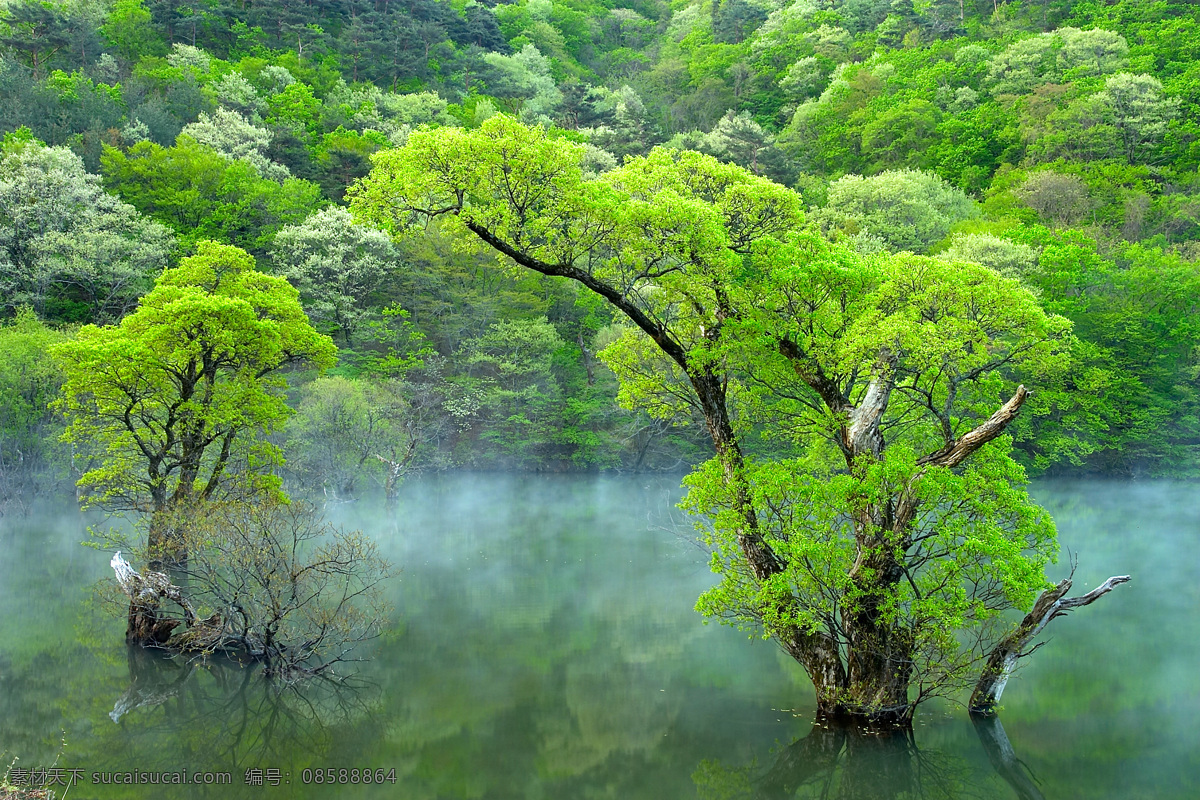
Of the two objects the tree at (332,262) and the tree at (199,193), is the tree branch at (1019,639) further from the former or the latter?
the tree at (199,193)

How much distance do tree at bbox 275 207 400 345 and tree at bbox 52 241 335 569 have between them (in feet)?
64.9

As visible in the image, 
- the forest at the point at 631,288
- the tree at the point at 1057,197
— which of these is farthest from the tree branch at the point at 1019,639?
the tree at the point at 1057,197

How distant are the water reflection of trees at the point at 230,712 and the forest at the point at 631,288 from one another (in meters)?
0.59

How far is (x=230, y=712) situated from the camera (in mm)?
12664

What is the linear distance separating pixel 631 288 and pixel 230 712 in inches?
351

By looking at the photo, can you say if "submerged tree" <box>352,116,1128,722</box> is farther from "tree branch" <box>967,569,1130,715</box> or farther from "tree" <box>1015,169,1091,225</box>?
"tree" <box>1015,169,1091,225</box>

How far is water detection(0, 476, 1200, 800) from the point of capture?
10375 mm

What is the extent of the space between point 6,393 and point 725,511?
27589mm

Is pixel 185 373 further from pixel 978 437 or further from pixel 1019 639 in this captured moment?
→ pixel 1019 639

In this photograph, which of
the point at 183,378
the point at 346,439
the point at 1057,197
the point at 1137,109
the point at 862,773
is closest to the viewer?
the point at 862,773

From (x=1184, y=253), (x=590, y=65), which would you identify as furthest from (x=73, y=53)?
(x=1184, y=253)

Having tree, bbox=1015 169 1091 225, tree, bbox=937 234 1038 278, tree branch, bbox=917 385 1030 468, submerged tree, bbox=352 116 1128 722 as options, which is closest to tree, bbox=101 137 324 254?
tree, bbox=937 234 1038 278

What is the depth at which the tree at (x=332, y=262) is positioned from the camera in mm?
40000

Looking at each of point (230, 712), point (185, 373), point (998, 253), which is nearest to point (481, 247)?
point (230, 712)
